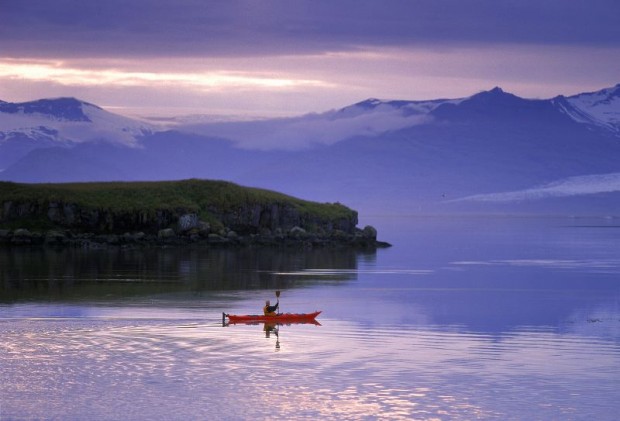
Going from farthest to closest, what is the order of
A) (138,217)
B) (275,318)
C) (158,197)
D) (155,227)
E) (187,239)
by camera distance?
(158,197) → (138,217) → (155,227) → (187,239) → (275,318)

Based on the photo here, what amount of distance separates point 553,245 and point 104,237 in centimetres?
5153

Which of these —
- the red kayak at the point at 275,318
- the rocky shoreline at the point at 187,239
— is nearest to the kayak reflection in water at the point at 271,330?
the red kayak at the point at 275,318

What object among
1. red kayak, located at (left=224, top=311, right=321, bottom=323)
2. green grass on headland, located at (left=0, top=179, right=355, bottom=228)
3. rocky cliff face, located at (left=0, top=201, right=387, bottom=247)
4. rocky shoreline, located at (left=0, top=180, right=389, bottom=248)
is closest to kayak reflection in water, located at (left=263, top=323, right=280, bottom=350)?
red kayak, located at (left=224, top=311, right=321, bottom=323)

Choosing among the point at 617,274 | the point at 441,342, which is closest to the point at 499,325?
the point at 441,342

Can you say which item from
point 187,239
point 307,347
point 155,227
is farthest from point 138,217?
point 307,347

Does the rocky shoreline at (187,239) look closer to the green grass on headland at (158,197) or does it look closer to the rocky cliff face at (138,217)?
the rocky cliff face at (138,217)

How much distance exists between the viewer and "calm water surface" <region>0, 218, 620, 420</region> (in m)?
31.0

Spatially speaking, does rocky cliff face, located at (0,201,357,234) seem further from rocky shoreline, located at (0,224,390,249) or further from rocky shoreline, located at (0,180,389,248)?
rocky shoreline, located at (0,224,390,249)

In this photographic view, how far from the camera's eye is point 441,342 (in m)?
42.0

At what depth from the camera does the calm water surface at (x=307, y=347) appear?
31.0 meters

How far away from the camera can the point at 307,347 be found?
40469 millimetres

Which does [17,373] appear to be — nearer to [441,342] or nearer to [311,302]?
[441,342]

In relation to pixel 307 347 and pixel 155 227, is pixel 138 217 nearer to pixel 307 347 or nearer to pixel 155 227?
pixel 155 227

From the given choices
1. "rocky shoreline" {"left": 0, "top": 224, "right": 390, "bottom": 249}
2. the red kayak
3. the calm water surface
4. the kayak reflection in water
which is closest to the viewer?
the calm water surface
